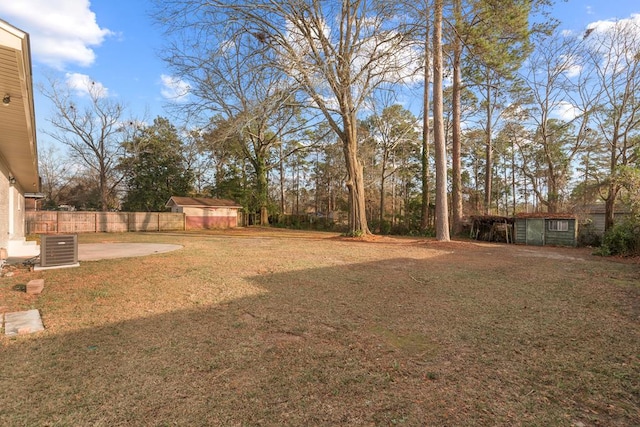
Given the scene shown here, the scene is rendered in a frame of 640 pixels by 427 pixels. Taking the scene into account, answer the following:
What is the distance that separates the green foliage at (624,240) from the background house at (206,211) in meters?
24.9

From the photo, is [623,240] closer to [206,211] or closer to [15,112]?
[15,112]

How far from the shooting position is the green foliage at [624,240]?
9.43 metres

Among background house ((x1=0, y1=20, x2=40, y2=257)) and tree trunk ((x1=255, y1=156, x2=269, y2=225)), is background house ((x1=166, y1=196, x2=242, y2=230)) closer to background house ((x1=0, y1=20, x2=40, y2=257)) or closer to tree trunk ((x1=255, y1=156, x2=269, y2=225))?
tree trunk ((x1=255, y1=156, x2=269, y2=225))

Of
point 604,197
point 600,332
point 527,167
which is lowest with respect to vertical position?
point 600,332

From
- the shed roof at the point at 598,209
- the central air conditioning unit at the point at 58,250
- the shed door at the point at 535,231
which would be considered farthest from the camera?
the shed roof at the point at 598,209

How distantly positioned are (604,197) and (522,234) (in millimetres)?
4961

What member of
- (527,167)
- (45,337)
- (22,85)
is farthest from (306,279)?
(527,167)

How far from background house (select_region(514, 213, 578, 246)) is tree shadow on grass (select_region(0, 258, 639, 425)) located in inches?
469

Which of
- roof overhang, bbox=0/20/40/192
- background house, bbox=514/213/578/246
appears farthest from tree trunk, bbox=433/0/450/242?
roof overhang, bbox=0/20/40/192

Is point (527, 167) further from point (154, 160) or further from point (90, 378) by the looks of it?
point (154, 160)

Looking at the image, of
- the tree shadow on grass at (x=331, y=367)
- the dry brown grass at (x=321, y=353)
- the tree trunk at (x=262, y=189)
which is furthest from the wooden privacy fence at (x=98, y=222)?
the tree shadow on grass at (x=331, y=367)

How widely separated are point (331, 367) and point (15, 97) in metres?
5.35

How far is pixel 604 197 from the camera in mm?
15625

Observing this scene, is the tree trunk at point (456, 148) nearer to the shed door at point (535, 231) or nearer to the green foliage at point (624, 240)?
the shed door at point (535, 231)
